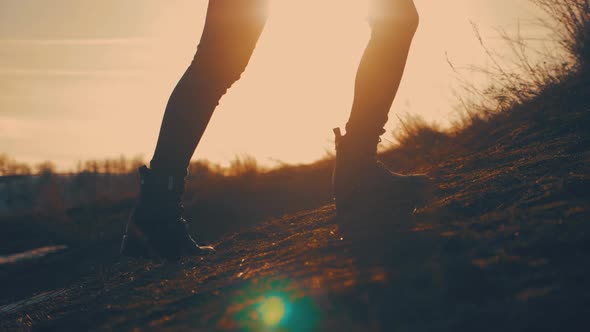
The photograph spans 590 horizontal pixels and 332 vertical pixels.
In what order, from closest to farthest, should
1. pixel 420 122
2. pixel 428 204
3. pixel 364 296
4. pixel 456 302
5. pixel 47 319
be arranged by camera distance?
pixel 456 302 < pixel 364 296 < pixel 47 319 < pixel 428 204 < pixel 420 122

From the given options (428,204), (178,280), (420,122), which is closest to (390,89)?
(428,204)

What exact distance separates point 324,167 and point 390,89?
3.86 metres

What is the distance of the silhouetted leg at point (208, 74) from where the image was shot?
210 centimetres

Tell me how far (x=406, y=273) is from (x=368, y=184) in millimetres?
909

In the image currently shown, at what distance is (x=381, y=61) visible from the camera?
2.23m

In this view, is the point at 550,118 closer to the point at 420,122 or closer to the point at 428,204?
the point at 428,204

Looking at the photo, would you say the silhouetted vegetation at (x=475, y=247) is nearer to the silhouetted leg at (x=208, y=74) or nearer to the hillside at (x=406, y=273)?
the hillside at (x=406, y=273)

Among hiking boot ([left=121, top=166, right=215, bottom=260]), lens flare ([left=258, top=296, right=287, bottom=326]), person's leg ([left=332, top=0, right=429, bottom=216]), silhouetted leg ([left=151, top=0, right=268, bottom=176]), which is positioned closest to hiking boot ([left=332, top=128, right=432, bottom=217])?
person's leg ([left=332, top=0, right=429, bottom=216])

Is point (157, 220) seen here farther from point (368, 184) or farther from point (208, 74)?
point (368, 184)

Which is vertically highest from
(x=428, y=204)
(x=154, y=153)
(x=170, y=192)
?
(x=154, y=153)

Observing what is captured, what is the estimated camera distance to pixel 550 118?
3.46 meters

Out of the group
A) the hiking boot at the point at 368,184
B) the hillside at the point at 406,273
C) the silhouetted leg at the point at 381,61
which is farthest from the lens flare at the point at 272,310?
the silhouetted leg at the point at 381,61

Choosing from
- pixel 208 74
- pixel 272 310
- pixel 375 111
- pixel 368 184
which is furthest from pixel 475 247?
pixel 208 74

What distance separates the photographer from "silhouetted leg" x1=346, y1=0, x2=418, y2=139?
7.30ft
